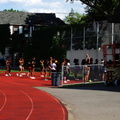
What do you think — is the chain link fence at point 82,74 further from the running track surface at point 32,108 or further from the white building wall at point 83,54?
the white building wall at point 83,54

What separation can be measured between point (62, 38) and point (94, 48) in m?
7.47

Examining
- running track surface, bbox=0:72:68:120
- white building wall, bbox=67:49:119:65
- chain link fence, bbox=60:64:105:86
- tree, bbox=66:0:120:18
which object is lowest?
running track surface, bbox=0:72:68:120

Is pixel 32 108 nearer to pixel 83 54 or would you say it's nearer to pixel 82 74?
pixel 82 74

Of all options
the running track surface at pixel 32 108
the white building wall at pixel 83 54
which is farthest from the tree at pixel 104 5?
the running track surface at pixel 32 108

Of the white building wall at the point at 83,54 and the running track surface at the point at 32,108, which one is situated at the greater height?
the white building wall at the point at 83,54

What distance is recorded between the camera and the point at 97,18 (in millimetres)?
57312

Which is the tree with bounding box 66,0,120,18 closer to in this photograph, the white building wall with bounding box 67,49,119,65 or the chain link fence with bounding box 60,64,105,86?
the white building wall with bounding box 67,49,119,65

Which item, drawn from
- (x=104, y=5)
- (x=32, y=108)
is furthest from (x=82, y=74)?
(x=104, y=5)

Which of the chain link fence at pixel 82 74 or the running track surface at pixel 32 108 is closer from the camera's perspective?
the running track surface at pixel 32 108

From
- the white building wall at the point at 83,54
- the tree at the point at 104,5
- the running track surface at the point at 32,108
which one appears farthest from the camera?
the tree at the point at 104,5

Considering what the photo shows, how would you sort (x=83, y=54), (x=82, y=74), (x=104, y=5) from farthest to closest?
A: (x=104, y=5) < (x=83, y=54) < (x=82, y=74)

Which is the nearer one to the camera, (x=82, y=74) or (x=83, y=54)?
(x=82, y=74)

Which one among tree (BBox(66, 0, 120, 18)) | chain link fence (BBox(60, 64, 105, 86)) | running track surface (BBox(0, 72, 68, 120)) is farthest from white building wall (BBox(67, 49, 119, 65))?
running track surface (BBox(0, 72, 68, 120))

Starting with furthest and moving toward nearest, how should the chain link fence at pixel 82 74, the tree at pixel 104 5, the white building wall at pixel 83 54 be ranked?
the tree at pixel 104 5
the white building wall at pixel 83 54
the chain link fence at pixel 82 74
